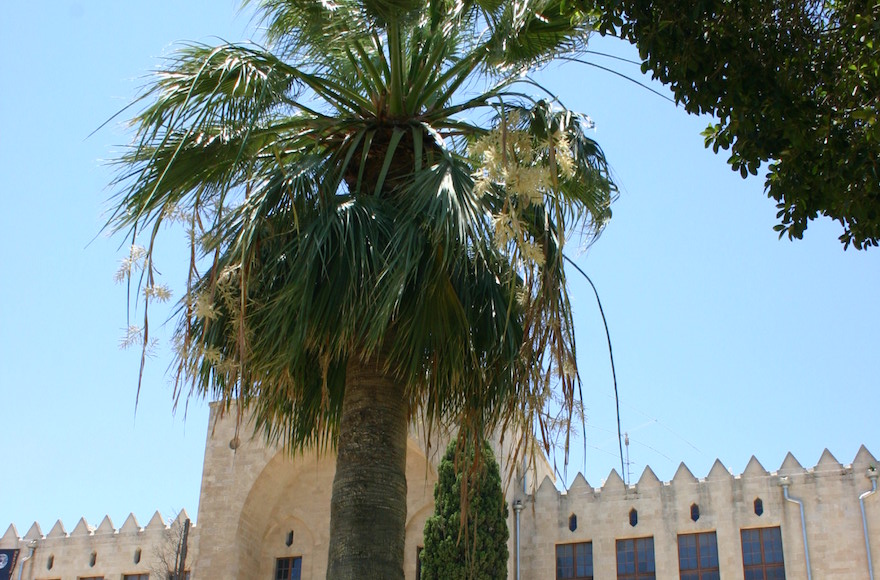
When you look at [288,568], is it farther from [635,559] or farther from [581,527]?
[635,559]

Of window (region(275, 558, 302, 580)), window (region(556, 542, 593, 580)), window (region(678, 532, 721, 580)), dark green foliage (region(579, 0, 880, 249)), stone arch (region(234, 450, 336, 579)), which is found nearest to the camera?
dark green foliage (region(579, 0, 880, 249))

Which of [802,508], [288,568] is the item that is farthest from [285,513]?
[802,508]

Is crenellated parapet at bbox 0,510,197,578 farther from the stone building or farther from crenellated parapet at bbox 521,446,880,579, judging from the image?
crenellated parapet at bbox 521,446,880,579

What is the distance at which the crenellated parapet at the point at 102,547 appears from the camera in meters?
28.7

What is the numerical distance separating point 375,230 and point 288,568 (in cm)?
2090

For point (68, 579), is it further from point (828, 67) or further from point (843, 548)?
point (828, 67)

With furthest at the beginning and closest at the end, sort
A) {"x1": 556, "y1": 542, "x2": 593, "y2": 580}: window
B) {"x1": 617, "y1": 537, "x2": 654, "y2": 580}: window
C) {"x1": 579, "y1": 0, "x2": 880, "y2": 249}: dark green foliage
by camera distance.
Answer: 1. {"x1": 556, "y1": 542, "x2": 593, "y2": 580}: window
2. {"x1": 617, "y1": 537, "x2": 654, "y2": 580}: window
3. {"x1": 579, "y1": 0, "x2": 880, "y2": 249}: dark green foliage

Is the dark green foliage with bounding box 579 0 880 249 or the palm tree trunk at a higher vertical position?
the dark green foliage with bounding box 579 0 880 249

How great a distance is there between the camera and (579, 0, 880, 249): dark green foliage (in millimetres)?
6289

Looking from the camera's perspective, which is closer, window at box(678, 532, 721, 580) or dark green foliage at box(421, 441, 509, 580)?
dark green foliage at box(421, 441, 509, 580)

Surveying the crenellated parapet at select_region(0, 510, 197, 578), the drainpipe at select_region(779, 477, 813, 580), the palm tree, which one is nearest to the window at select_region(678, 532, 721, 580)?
the drainpipe at select_region(779, 477, 813, 580)

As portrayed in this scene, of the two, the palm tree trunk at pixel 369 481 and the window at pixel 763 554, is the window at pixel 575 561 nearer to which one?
the window at pixel 763 554

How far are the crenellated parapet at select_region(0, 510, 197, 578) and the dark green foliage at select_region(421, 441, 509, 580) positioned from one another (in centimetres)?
831

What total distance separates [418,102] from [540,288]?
6.58ft
